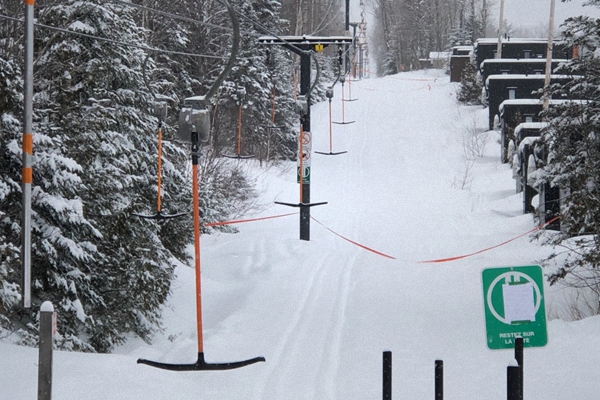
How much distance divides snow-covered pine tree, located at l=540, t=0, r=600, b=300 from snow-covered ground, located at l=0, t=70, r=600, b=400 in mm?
876

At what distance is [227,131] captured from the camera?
3238 centimetres

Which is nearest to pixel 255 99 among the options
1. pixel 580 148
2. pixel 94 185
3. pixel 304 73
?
pixel 304 73

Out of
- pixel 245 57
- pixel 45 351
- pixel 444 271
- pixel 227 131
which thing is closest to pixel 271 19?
pixel 245 57

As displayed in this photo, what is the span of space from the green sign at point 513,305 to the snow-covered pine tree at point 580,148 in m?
5.35

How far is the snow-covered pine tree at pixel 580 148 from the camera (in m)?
10.3

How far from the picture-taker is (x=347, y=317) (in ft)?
35.1

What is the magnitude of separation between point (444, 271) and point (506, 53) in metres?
38.5

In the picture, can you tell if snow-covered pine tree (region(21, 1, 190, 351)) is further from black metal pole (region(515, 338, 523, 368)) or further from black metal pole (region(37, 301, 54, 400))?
black metal pole (region(515, 338, 523, 368))

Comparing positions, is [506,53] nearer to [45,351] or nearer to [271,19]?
[271,19]

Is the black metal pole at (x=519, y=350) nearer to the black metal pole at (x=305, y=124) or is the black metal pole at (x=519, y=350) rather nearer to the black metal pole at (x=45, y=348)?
the black metal pole at (x=45, y=348)

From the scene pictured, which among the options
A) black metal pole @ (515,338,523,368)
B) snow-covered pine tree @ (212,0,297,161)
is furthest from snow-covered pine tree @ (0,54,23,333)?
snow-covered pine tree @ (212,0,297,161)

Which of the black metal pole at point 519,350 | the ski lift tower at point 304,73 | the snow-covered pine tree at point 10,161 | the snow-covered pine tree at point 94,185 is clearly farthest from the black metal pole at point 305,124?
the black metal pole at point 519,350

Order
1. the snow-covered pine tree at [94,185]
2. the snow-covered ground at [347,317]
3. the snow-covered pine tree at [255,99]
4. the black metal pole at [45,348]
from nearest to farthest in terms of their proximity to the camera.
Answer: the black metal pole at [45,348]
the snow-covered ground at [347,317]
the snow-covered pine tree at [94,185]
the snow-covered pine tree at [255,99]

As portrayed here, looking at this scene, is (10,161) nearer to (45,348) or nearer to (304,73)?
(45,348)
